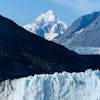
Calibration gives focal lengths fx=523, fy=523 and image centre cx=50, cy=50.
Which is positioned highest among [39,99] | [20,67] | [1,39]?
[1,39]

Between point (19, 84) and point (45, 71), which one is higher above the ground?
point (45, 71)

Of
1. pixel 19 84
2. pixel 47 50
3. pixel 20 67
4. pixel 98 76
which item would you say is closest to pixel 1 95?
pixel 19 84

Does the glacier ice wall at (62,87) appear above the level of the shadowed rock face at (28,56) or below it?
below

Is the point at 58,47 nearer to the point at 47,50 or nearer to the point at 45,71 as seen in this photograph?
the point at 47,50

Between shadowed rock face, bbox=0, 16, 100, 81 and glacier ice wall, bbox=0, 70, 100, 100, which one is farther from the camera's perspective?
shadowed rock face, bbox=0, 16, 100, 81

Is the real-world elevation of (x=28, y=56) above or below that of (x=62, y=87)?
above
